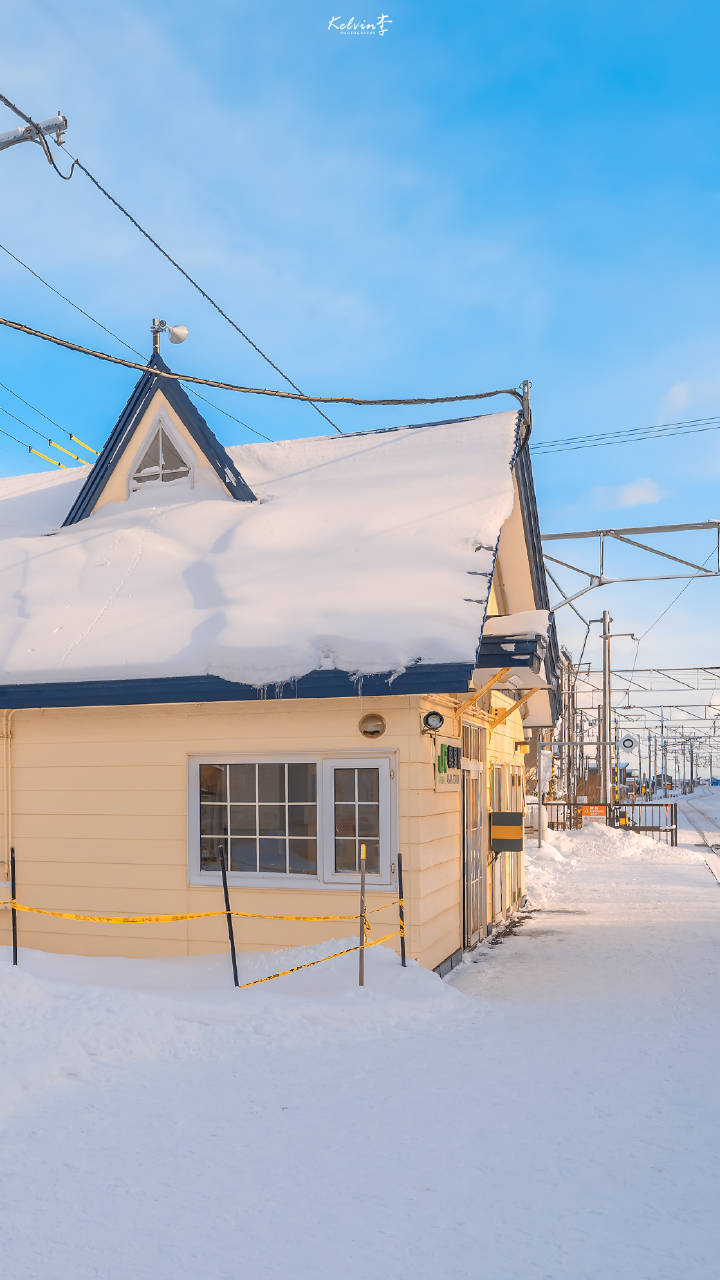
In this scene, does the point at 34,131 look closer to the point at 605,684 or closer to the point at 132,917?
the point at 132,917

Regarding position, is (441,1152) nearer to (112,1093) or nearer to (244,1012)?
(112,1093)

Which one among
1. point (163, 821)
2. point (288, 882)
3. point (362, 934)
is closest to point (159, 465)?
point (163, 821)

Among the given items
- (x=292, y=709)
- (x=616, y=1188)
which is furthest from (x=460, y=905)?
(x=616, y=1188)

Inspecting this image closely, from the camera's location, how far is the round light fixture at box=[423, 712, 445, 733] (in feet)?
30.6

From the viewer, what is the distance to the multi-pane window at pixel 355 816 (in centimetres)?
943

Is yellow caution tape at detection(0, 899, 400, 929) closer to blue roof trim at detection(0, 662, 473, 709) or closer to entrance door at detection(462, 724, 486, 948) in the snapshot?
blue roof trim at detection(0, 662, 473, 709)

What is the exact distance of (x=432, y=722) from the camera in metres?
9.34

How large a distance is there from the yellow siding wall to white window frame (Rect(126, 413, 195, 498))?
3912 mm

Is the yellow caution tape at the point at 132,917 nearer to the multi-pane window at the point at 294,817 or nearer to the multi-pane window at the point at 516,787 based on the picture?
the multi-pane window at the point at 294,817

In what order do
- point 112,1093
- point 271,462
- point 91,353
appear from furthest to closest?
1. point 271,462
2. point 91,353
3. point 112,1093

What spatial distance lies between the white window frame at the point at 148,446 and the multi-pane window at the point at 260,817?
15.5ft

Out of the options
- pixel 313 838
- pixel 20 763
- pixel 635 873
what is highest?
pixel 20 763

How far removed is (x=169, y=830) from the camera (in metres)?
10.0

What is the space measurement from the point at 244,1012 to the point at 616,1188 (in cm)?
365
